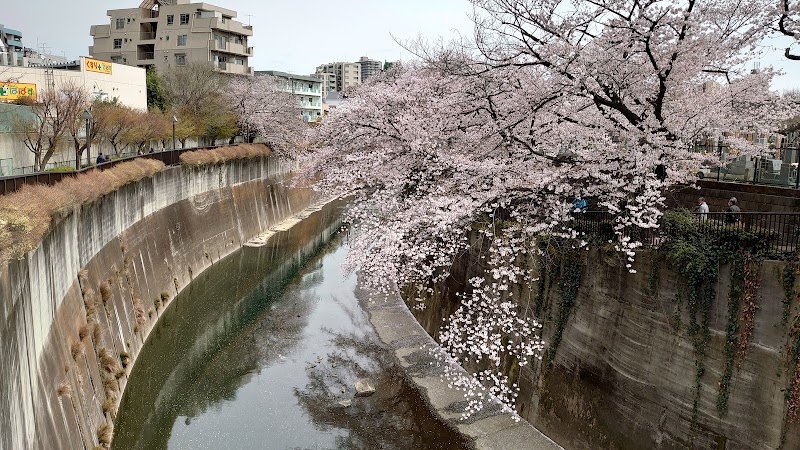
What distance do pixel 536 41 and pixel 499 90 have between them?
2.53 metres

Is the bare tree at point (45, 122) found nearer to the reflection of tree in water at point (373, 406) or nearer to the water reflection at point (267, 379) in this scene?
the water reflection at point (267, 379)

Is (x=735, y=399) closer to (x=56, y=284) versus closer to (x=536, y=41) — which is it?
(x=536, y=41)

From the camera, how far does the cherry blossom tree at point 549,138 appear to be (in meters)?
11.9

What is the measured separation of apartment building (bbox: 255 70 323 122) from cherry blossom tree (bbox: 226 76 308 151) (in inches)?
736

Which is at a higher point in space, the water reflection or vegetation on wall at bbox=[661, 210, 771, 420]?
vegetation on wall at bbox=[661, 210, 771, 420]

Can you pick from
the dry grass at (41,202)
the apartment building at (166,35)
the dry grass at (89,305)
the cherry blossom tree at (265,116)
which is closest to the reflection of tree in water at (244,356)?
the dry grass at (89,305)

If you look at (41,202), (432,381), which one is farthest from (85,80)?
(432,381)

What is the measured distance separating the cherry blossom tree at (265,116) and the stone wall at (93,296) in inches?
539

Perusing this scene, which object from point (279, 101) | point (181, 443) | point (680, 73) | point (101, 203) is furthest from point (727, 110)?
point (279, 101)

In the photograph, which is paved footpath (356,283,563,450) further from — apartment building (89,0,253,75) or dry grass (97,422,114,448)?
apartment building (89,0,253,75)

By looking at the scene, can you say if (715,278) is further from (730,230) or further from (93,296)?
(93,296)

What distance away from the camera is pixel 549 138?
1477 cm

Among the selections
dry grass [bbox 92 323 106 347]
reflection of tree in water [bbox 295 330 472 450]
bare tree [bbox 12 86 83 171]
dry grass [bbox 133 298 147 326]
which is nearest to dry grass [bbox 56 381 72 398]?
dry grass [bbox 92 323 106 347]

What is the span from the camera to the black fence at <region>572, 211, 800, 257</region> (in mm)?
9406
